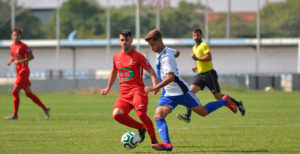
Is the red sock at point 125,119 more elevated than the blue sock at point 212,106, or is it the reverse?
the blue sock at point 212,106

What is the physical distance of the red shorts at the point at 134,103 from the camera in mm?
8828

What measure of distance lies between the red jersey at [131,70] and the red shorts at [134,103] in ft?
0.27

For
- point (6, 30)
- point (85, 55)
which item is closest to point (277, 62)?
point (85, 55)

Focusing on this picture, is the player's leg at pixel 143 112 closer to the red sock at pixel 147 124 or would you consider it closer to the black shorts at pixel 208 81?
the red sock at pixel 147 124

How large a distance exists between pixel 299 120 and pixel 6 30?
39335 mm

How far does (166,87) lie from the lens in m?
8.98

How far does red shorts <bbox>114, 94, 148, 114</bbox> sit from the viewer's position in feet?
29.0

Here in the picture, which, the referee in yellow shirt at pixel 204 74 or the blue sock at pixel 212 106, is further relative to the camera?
the referee in yellow shirt at pixel 204 74

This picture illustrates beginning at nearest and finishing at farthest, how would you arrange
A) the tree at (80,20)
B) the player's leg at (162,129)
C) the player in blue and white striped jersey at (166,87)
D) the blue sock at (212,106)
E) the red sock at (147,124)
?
the player's leg at (162,129) → the player in blue and white striped jersey at (166,87) → the red sock at (147,124) → the blue sock at (212,106) → the tree at (80,20)

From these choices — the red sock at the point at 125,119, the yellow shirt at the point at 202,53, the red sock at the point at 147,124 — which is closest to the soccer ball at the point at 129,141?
A: the red sock at the point at 147,124

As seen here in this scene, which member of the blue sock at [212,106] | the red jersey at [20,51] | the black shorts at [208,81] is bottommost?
the blue sock at [212,106]

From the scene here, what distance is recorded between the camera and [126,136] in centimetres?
866

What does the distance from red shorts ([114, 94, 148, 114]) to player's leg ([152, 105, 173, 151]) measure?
0.83ft

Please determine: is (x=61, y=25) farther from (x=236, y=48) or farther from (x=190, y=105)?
(x=190, y=105)
